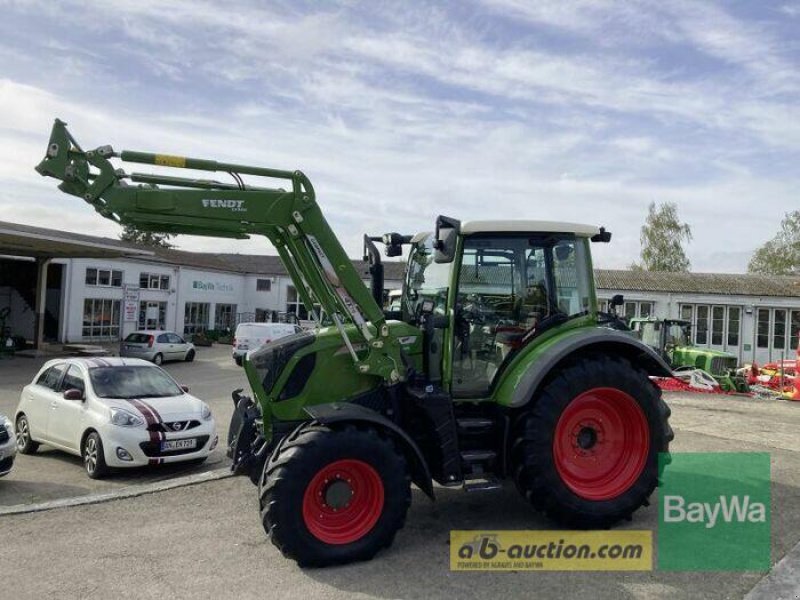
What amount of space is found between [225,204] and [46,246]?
2262 cm

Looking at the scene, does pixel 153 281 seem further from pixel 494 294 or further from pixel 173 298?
pixel 494 294

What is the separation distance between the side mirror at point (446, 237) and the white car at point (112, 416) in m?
4.96

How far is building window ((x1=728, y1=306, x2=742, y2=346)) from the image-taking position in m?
33.8

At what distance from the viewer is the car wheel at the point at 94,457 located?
8.32 metres

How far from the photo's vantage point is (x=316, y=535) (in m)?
4.85

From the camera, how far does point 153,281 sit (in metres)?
35.6

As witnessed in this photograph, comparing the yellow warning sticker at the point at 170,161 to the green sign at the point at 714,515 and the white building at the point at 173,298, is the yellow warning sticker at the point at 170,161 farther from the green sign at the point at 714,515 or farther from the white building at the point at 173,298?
the white building at the point at 173,298

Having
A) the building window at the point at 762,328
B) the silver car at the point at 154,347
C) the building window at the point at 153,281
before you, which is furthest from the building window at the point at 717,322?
the building window at the point at 153,281

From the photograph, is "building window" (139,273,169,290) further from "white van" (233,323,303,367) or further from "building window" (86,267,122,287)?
"white van" (233,323,303,367)

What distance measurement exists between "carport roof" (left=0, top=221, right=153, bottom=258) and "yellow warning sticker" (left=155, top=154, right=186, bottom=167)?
61.3 feet

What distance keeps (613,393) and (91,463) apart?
6.51 meters

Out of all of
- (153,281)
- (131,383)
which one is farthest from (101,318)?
(131,383)

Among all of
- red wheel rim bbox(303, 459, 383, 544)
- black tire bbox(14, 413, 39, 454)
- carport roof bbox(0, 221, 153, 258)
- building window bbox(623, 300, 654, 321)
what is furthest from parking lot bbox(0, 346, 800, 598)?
building window bbox(623, 300, 654, 321)

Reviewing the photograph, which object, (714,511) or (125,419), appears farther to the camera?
(125,419)
